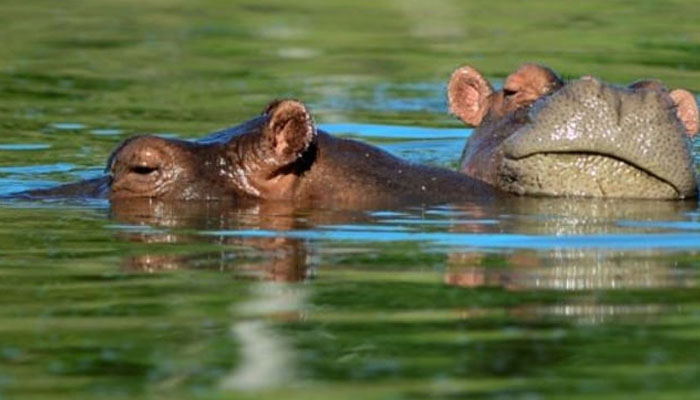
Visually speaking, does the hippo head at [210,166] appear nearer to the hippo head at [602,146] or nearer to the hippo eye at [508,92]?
the hippo head at [602,146]

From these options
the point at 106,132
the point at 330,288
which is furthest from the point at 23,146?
the point at 330,288

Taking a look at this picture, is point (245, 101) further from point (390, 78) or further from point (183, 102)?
point (390, 78)

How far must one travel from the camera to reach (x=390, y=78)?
1475 cm

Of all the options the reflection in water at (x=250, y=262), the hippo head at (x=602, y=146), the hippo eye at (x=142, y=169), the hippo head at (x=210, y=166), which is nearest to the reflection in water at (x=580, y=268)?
the hippo head at (x=602, y=146)

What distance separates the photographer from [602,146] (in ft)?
25.1

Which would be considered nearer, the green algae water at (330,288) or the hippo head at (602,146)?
the green algae water at (330,288)

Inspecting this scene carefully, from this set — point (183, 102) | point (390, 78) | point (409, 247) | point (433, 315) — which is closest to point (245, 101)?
point (183, 102)

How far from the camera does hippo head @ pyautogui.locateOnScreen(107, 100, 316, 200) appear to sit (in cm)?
775

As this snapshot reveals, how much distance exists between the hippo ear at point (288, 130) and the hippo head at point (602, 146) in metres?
0.92

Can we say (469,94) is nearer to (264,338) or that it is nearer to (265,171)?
(265,171)

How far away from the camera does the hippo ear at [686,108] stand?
861cm

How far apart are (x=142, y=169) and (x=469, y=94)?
247cm

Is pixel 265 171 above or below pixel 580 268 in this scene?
above

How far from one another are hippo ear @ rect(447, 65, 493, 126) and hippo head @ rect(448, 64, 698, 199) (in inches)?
44.2
